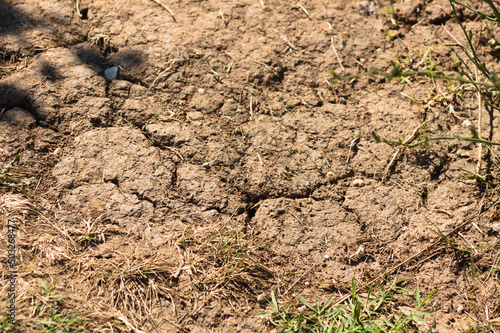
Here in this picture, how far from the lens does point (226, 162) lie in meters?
2.34

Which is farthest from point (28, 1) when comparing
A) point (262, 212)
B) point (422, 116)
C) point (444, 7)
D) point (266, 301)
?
point (444, 7)

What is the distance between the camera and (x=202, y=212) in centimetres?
221

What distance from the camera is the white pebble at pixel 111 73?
2.56 meters

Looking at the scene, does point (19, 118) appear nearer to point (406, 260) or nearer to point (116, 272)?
point (116, 272)

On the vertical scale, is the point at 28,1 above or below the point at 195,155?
above

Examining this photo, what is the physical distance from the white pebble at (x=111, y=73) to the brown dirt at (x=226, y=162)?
4cm

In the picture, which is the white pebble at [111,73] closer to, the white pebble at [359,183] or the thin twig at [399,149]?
the white pebble at [359,183]

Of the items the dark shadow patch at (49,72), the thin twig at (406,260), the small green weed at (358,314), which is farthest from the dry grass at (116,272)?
the dark shadow patch at (49,72)

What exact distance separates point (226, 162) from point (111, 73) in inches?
41.3

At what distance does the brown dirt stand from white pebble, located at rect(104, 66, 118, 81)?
38mm

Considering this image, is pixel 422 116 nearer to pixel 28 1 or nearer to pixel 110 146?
pixel 110 146

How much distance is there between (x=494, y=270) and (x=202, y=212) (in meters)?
1.64

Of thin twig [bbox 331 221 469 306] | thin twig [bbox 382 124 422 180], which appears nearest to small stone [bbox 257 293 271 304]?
thin twig [bbox 331 221 469 306]

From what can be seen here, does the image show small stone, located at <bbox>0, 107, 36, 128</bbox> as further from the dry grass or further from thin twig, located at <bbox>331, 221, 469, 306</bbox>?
thin twig, located at <bbox>331, 221, 469, 306</bbox>
